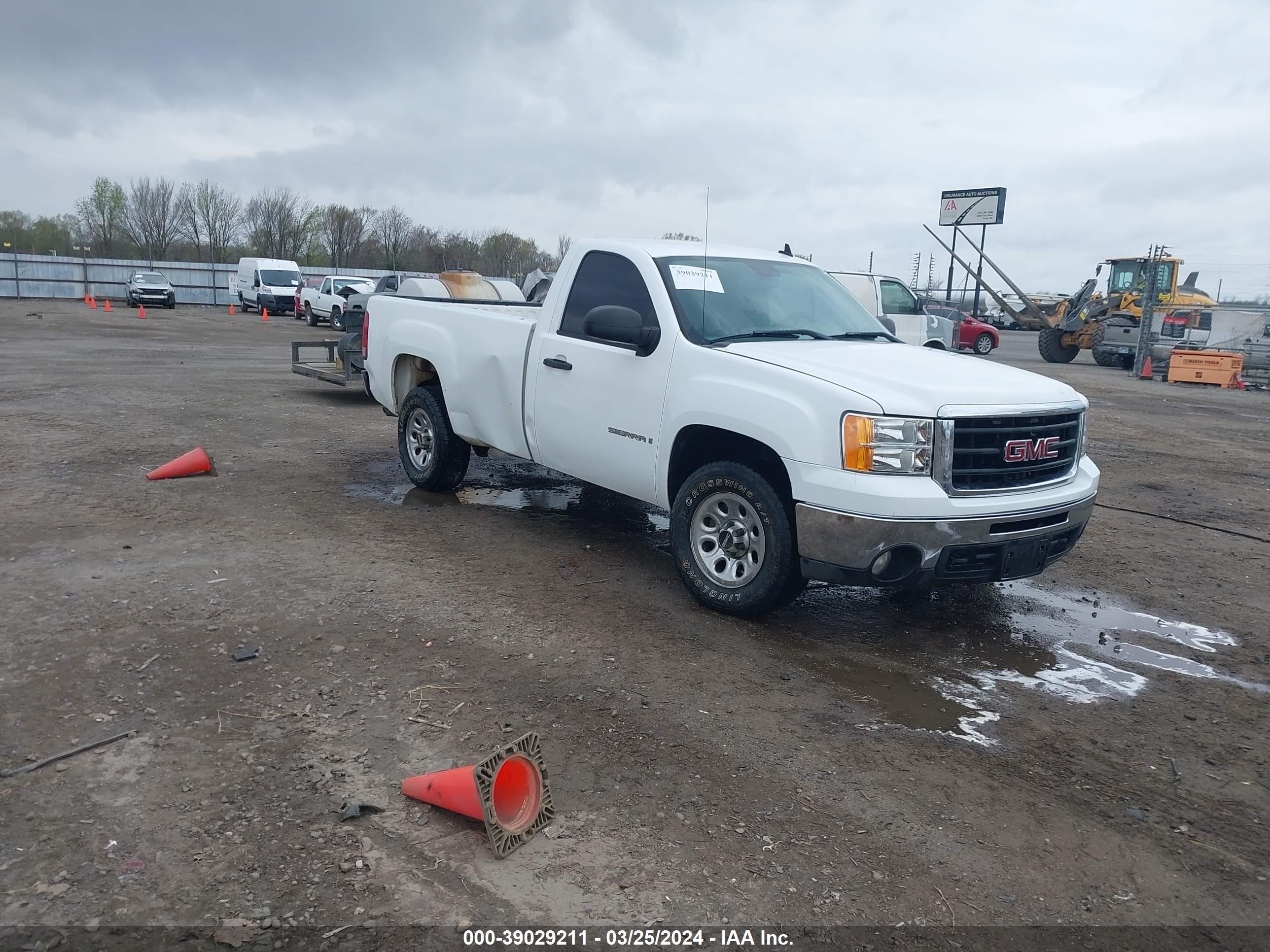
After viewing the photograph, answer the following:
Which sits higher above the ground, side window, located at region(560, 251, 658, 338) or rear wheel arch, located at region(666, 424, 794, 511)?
side window, located at region(560, 251, 658, 338)

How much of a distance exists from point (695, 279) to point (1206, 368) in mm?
21488

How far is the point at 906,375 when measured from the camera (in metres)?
4.90

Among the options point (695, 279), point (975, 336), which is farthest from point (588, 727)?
point (975, 336)

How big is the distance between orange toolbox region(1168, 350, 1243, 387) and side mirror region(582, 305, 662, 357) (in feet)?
70.9

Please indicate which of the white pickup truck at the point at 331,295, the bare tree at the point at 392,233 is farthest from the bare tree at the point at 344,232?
the white pickup truck at the point at 331,295

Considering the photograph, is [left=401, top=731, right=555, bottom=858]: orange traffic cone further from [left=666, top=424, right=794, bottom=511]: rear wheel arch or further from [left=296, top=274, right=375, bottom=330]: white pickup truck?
[left=296, top=274, right=375, bottom=330]: white pickup truck

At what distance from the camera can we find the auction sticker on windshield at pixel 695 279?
5766 millimetres

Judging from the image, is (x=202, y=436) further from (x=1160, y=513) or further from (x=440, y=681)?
(x=1160, y=513)

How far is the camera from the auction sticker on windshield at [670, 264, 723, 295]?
227 inches

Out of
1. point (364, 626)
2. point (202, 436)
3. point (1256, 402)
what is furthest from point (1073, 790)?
point (1256, 402)

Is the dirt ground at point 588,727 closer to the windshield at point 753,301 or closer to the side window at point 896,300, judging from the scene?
the windshield at point 753,301

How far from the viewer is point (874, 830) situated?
3.30m

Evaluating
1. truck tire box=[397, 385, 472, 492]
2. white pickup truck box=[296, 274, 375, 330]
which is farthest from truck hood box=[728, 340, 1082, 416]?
white pickup truck box=[296, 274, 375, 330]

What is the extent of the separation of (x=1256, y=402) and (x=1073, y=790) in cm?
1921
